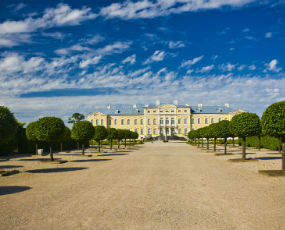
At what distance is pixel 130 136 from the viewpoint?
1956 inches

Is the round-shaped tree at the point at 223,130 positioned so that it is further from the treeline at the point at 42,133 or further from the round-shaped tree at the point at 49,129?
the round-shaped tree at the point at 49,129

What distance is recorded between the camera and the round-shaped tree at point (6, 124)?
13453 millimetres

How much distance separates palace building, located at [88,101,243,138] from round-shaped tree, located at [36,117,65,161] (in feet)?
242

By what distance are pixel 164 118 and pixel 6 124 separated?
3226 inches

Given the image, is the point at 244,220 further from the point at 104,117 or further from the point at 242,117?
the point at 104,117

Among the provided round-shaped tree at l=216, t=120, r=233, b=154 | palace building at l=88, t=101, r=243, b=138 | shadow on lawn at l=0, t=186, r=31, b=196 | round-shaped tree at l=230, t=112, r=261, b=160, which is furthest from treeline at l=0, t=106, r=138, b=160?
palace building at l=88, t=101, r=243, b=138

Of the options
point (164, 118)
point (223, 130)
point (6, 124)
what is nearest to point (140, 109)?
point (164, 118)

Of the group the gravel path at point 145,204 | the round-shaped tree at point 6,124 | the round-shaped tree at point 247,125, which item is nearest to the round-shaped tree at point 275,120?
the gravel path at point 145,204

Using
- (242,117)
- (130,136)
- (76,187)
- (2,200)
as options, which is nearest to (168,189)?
(76,187)

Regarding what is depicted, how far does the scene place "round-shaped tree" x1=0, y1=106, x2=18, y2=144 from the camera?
13453mm

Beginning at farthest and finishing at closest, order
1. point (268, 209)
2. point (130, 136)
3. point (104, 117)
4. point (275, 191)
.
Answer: point (104, 117) < point (130, 136) < point (275, 191) < point (268, 209)

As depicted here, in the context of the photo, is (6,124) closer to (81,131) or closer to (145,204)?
(145,204)

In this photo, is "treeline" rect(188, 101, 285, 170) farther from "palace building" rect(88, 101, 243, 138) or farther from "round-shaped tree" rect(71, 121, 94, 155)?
"palace building" rect(88, 101, 243, 138)

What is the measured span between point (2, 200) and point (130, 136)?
1635 inches
